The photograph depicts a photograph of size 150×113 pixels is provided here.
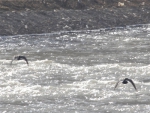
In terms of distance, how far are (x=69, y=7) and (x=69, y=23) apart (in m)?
5.21

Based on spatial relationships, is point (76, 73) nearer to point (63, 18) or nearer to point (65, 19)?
point (65, 19)

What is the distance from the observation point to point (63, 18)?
5816 cm

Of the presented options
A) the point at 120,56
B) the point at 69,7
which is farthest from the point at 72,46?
the point at 69,7

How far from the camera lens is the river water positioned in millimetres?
30328

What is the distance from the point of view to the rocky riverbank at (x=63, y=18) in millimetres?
55250

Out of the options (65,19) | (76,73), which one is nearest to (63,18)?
(65,19)

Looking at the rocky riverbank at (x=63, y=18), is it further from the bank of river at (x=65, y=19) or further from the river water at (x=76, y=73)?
the river water at (x=76, y=73)

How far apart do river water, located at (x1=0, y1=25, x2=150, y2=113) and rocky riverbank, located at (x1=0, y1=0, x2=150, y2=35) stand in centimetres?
187

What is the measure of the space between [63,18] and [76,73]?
21638mm

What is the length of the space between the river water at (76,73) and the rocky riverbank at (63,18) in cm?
187

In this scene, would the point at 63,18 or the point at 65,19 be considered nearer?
the point at 65,19

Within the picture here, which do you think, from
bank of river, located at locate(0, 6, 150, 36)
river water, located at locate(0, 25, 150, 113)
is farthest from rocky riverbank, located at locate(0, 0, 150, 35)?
river water, located at locate(0, 25, 150, 113)

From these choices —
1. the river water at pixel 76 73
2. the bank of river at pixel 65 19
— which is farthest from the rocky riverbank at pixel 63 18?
A: the river water at pixel 76 73

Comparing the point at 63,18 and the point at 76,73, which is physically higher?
the point at 76,73
